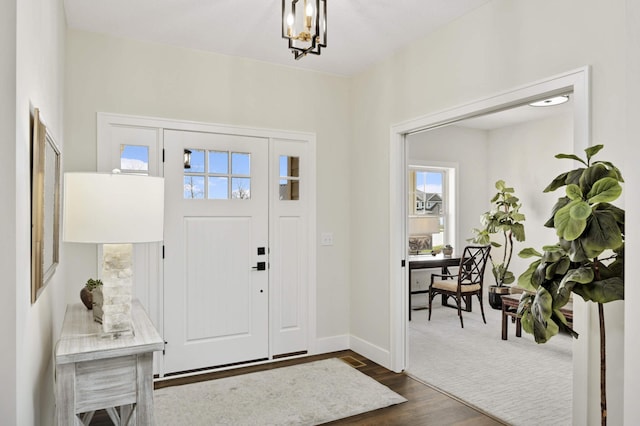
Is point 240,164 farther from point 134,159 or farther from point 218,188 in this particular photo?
point 134,159

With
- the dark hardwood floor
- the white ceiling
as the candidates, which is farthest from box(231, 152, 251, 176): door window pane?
the dark hardwood floor

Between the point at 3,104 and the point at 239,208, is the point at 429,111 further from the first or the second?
the point at 3,104

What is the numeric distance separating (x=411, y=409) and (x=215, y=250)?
196 cm

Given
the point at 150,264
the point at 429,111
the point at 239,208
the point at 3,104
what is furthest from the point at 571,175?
the point at 150,264

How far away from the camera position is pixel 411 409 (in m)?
2.97

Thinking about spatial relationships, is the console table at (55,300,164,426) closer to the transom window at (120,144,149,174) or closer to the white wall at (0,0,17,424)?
the white wall at (0,0,17,424)

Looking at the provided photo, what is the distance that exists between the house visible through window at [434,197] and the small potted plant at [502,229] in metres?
0.52

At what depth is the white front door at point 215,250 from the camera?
358 cm

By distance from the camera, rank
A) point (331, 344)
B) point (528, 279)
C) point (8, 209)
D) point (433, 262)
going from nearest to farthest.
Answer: point (8, 209)
point (528, 279)
point (331, 344)
point (433, 262)

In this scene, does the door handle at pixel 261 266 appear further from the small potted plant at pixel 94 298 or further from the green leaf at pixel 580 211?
the green leaf at pixel 580 211

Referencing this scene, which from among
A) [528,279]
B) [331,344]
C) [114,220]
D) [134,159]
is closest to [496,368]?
[331,344]

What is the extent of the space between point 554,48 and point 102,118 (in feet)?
10.1

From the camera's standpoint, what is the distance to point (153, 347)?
1.87m

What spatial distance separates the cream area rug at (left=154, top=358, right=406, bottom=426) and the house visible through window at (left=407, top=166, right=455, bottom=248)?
324 centimetres
